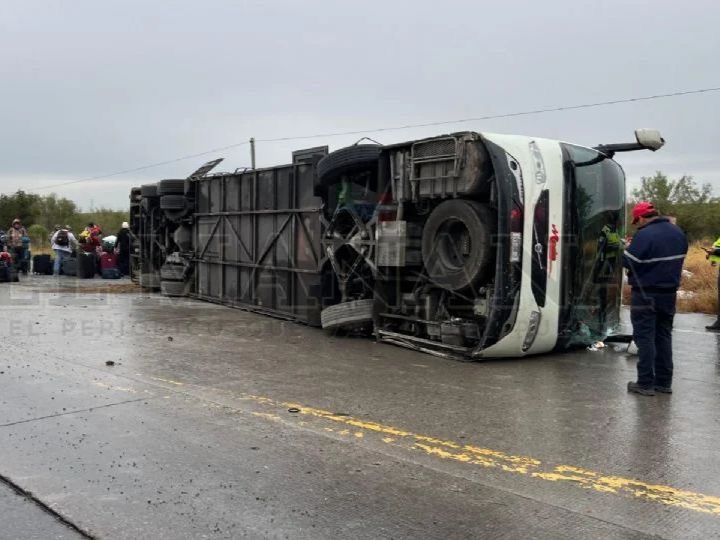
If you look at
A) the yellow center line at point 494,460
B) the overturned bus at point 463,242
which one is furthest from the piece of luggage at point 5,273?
the yellow center line at point 494,460

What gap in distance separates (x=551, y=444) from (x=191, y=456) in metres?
2.47

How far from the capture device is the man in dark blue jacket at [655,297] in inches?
245

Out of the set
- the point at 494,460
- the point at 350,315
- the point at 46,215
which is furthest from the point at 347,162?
the point at 46,215

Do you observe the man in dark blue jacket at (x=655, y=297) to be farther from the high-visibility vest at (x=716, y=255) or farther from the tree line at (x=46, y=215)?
the tree line at (x=46, y=215)

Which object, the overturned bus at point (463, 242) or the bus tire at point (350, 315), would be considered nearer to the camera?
the overturned bus at point (463, 242)

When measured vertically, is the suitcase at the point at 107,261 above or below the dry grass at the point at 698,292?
above

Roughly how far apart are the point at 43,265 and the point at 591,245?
19175 millimetres

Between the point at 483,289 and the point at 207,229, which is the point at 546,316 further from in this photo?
the point at 207,229

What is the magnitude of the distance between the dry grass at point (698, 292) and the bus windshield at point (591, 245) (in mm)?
5386

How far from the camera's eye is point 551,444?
475 centimetres

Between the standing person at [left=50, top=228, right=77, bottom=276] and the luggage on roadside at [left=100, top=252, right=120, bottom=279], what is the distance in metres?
2.05

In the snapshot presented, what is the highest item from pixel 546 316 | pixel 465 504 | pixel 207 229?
pixel 207 229

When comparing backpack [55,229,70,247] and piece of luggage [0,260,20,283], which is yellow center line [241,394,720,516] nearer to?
piece of luggage [0,260,20,283]

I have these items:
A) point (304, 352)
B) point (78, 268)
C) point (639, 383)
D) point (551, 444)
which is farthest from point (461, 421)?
point (78, 268)
